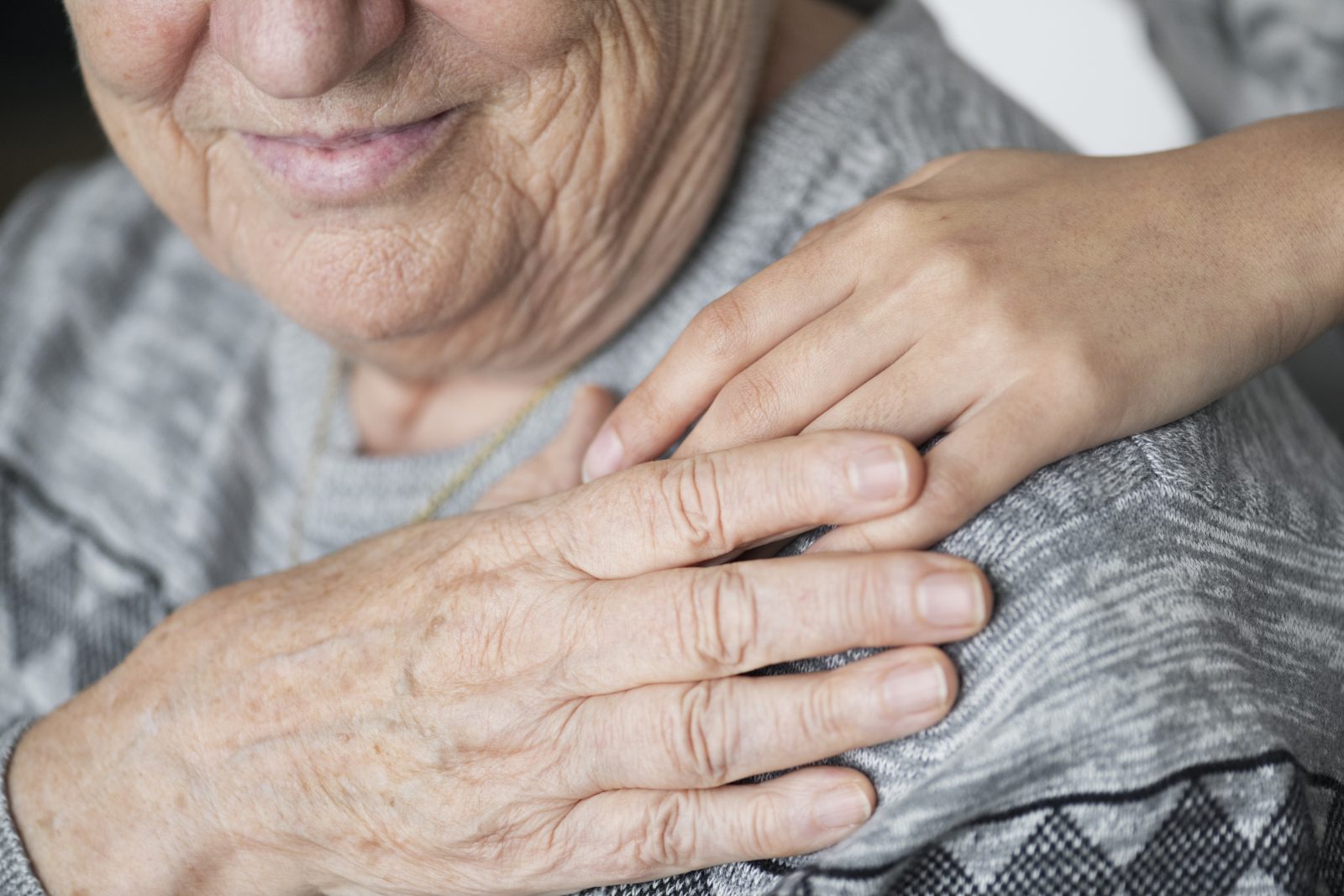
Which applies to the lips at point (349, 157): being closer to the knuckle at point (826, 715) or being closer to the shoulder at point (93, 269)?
the knuckle at point (826, 715)

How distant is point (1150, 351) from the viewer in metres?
0.78

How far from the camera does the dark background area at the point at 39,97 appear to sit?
355 cm

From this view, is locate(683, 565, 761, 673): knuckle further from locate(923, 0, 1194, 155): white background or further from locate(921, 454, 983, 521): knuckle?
locate(923, 0, 1194, 155): white background

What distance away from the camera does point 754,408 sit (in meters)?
0.83

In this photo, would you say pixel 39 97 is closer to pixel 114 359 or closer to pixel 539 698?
pixel 114 359

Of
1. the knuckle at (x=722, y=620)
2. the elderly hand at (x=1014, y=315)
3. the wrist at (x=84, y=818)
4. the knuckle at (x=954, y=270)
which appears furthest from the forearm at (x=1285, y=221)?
the wrist at (x=84, y=818)

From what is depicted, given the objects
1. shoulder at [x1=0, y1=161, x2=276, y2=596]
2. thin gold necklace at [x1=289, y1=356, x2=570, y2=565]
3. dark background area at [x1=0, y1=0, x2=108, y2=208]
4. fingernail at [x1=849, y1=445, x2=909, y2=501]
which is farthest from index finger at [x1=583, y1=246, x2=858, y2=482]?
dark background area at [x1=0, y1=0, x2=108, y2=208]

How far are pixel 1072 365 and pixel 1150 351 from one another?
0.07 m

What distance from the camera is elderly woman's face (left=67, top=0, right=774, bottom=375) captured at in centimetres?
92

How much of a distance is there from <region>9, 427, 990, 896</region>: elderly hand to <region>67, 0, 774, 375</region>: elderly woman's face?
244 millimetres

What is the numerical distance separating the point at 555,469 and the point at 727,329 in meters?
0.28

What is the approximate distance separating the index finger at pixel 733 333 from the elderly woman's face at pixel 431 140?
0.74 feet

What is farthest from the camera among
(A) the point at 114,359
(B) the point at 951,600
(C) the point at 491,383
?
(A) the point at 114,359

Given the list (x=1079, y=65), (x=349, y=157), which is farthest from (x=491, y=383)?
(x=1079, y=65)
